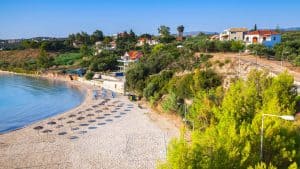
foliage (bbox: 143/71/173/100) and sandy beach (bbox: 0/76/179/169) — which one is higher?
foliage (bbox: 143/71/173/100)

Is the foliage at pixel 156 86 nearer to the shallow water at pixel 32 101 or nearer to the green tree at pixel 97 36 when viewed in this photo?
the shallow water at pixel 32 101

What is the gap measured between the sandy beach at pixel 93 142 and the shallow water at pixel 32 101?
20.0ft

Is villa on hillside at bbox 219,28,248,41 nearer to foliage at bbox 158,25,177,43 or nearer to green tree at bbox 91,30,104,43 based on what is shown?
foliage at bbox 158,25,177,43

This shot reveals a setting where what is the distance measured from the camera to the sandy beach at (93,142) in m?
21.0

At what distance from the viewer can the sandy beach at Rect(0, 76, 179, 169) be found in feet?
68.9

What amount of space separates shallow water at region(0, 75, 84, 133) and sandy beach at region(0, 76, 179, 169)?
6093 mm

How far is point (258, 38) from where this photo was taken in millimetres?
59312

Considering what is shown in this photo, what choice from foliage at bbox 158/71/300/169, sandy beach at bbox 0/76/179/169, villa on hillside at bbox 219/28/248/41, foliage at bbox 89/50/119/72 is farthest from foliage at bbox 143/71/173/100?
villa on hillside at bbox 219/28/248/41

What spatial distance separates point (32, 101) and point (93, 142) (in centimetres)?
2914

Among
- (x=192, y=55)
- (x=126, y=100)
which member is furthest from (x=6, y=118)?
(x=192, y=55)

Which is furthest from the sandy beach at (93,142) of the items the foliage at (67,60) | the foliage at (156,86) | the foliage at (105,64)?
the foliage at (67,60)

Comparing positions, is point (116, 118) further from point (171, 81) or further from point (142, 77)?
point (142, 77)

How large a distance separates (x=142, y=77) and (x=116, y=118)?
12.7m

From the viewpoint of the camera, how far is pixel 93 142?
25.0 m
